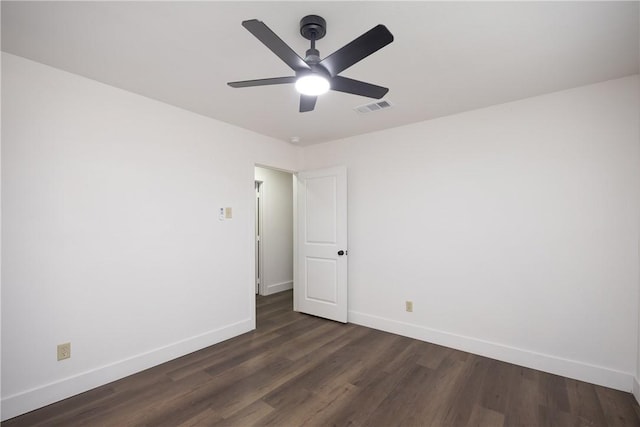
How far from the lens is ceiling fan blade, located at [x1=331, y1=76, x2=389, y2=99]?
1.78 m

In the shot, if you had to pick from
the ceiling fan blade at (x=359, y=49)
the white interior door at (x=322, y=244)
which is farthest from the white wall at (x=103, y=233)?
the ceiling fan blade at (x=359, y=49)

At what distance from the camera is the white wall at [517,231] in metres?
2.46

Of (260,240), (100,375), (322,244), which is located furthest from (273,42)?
(260,240)

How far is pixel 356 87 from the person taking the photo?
186 cm

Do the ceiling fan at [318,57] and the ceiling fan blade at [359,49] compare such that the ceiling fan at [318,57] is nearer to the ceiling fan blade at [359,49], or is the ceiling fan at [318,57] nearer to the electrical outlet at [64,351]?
the ceiling fan blade at [359,49]

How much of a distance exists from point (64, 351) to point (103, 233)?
95 cm

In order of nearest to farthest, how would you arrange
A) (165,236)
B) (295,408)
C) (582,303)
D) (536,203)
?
→ (295,408), (582,303), (536,203), (165,236)

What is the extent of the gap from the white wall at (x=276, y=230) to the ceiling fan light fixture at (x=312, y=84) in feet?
12.2

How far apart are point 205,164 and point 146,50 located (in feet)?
4.58

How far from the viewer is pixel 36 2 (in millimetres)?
1609

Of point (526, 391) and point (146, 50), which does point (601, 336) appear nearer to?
point (526, 391)

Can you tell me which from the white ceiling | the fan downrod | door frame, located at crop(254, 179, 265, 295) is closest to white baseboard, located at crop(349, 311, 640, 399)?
door frame, located at crop(254, 179, 265, 295)

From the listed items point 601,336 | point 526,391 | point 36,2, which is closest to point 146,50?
point 36,2

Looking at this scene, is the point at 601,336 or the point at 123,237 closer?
the point at 601,336
